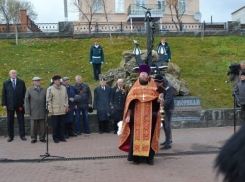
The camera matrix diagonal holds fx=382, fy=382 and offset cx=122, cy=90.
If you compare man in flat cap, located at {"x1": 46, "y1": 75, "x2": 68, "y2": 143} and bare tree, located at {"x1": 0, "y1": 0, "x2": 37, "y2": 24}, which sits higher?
bare tree, located at {"x1": 0, "y1": 0, "x2": 37, "y2": 24}

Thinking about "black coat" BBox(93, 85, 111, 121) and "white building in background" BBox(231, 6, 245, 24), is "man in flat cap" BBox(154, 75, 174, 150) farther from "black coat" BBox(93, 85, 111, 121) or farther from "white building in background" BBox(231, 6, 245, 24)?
"white building in background" BBox(231, 6, 245, 24)

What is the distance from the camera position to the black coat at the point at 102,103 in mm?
12578

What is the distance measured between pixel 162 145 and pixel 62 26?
17.4 metres

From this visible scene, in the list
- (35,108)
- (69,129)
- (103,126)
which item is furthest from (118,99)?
(35,108)

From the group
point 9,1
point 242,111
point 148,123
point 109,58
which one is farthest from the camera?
point 9,1

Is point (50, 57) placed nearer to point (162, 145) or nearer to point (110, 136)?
point (110, 136)

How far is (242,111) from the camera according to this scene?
13.1 m

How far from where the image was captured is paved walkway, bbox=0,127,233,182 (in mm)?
7363

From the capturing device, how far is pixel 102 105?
1266cm

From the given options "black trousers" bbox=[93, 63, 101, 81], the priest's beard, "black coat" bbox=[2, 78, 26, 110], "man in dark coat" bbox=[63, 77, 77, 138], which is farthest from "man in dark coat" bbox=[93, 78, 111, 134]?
"black trousers" bbox=[93, 63, 101, 81]

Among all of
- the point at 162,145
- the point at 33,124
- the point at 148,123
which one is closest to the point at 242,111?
the point at 162,145

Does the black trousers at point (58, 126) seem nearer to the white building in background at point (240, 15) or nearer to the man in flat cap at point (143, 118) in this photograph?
the man in flat cap at point (143, 118)

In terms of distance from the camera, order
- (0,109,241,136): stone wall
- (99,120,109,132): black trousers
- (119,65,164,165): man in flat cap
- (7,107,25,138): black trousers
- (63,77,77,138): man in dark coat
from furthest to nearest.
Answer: (0,109,241,136): stone wall < (99,120,109,132): black trousers < (63,77,77,138): man in dark coat < (7,107,25,138): black trousers < (119,65,164,165): man in flat cap

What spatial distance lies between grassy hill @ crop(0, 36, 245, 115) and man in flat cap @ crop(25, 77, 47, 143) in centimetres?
547
